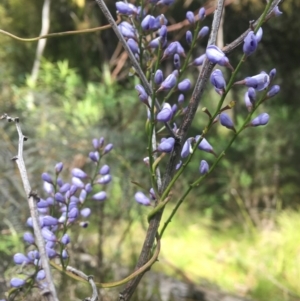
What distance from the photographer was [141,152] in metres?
1.33

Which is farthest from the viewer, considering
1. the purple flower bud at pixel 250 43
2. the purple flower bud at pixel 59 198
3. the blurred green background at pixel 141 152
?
the blurred green background at pixel 141 152

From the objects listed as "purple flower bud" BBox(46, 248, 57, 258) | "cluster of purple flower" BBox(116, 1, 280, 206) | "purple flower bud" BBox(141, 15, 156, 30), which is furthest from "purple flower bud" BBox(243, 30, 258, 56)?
"purple flower bud" BBox(46, 248, 57, 258)

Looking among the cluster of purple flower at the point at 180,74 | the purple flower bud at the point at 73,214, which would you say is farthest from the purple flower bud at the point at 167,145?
the purple flower bud at the point at 73,214

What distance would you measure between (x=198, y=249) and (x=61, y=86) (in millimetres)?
660

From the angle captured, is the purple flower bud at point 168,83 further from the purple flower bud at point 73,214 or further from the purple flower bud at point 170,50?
the purple flower bud at point 73,214

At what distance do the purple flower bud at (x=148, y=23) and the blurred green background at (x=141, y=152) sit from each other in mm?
472

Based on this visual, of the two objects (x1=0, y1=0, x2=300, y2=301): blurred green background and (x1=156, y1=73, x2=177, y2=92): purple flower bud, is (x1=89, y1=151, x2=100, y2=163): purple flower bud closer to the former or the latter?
(x1=156, y1=73, x2=177, y2=92): purple flower bud

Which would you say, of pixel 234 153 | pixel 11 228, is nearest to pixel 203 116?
pixel 234 153

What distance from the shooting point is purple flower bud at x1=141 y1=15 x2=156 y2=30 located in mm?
349

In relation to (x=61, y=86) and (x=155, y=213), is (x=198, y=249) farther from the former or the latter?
(x=155, y=213)

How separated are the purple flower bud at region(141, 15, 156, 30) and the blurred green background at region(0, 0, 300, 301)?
47 cm

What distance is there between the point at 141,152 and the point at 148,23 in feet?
3.24

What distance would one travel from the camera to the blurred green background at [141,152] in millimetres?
1039

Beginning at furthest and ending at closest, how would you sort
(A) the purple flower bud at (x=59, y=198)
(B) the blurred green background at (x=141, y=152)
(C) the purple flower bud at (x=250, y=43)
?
(B) the blurred green background at (x=141, y=152), (A) the purple flower bud at (x=59, y=198), (C) the purple flower bud at (x=250, y=43)
